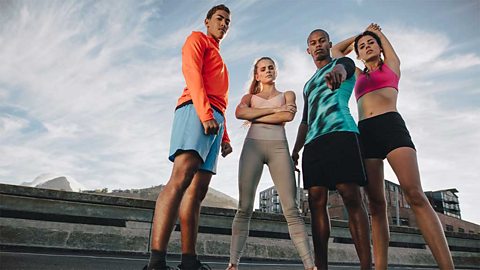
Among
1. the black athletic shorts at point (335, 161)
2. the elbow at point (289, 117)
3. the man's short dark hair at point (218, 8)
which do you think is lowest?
the black athletic shorts at point (335, 161)

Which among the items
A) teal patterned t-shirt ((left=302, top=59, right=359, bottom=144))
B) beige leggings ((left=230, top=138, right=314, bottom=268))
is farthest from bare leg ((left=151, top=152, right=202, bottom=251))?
teal patterned t-shirt ((left=302, top=59, right=359, bottom=144))

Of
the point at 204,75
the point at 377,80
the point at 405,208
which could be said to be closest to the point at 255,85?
the point at 204,75

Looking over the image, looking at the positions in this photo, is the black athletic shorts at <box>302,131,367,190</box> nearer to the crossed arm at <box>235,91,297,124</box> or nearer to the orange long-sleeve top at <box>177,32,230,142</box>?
the crossed arm at <box>235,91,297,124</box>

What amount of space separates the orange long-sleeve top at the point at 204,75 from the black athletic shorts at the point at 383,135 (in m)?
1.28

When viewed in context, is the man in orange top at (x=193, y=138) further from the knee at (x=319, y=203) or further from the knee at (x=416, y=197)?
the knee at (x=416, y=197)

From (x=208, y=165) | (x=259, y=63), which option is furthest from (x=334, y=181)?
(x=259, y=63)

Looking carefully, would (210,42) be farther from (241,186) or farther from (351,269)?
(351,269)

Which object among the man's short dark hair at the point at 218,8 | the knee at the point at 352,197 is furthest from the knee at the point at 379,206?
the man's short dark hair at the point at 218,8

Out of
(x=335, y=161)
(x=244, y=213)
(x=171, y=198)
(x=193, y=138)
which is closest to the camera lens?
(x=171, y=198)

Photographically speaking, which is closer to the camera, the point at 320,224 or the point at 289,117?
the point at 320,224

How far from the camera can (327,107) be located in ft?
9.49

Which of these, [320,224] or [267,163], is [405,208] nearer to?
[320,224]

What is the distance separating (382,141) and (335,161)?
50cm

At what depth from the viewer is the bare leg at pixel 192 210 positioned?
2537 mm
